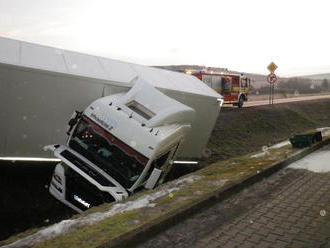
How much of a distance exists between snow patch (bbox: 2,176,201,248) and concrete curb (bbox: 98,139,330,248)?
2.23ft

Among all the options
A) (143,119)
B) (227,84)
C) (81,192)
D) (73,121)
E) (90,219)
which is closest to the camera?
(90,219)

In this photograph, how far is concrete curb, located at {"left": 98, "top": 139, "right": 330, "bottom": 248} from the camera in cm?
471

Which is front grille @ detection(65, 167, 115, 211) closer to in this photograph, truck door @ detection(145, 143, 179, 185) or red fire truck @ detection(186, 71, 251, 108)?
truck door @ detection(145, 143, 179, 185)

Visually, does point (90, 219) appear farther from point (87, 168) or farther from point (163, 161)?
point (163, 161)

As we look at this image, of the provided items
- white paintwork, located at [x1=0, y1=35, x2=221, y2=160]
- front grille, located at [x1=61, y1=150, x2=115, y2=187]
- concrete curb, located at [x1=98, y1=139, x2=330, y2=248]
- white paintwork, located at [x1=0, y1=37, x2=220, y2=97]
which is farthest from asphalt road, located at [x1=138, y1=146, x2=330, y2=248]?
white paintwork, located at [x1=0, y1=37, x2=220, y2=97]

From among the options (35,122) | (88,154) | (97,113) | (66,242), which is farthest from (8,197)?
(66,242)

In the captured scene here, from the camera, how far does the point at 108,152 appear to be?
7.66m

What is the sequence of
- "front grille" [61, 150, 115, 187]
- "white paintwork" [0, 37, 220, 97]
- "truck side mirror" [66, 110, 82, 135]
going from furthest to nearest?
"white paintwork" [0, 37, 220, 97] < "truck side mirror" [66, 110, 82, 135] < "front grille" [61, 150, 115, 187]

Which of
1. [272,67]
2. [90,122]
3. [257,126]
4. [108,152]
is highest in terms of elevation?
[272,67]

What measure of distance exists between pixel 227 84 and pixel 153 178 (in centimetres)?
1628

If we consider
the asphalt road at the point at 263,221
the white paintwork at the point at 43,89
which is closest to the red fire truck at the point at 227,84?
the white paintwork at the point at 43,89

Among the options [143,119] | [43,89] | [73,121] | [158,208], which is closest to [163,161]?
[143,119]

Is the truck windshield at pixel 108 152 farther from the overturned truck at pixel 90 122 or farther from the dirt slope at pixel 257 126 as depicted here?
the dirt slope at pixel 257 126

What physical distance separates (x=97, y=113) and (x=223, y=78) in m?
15.7
